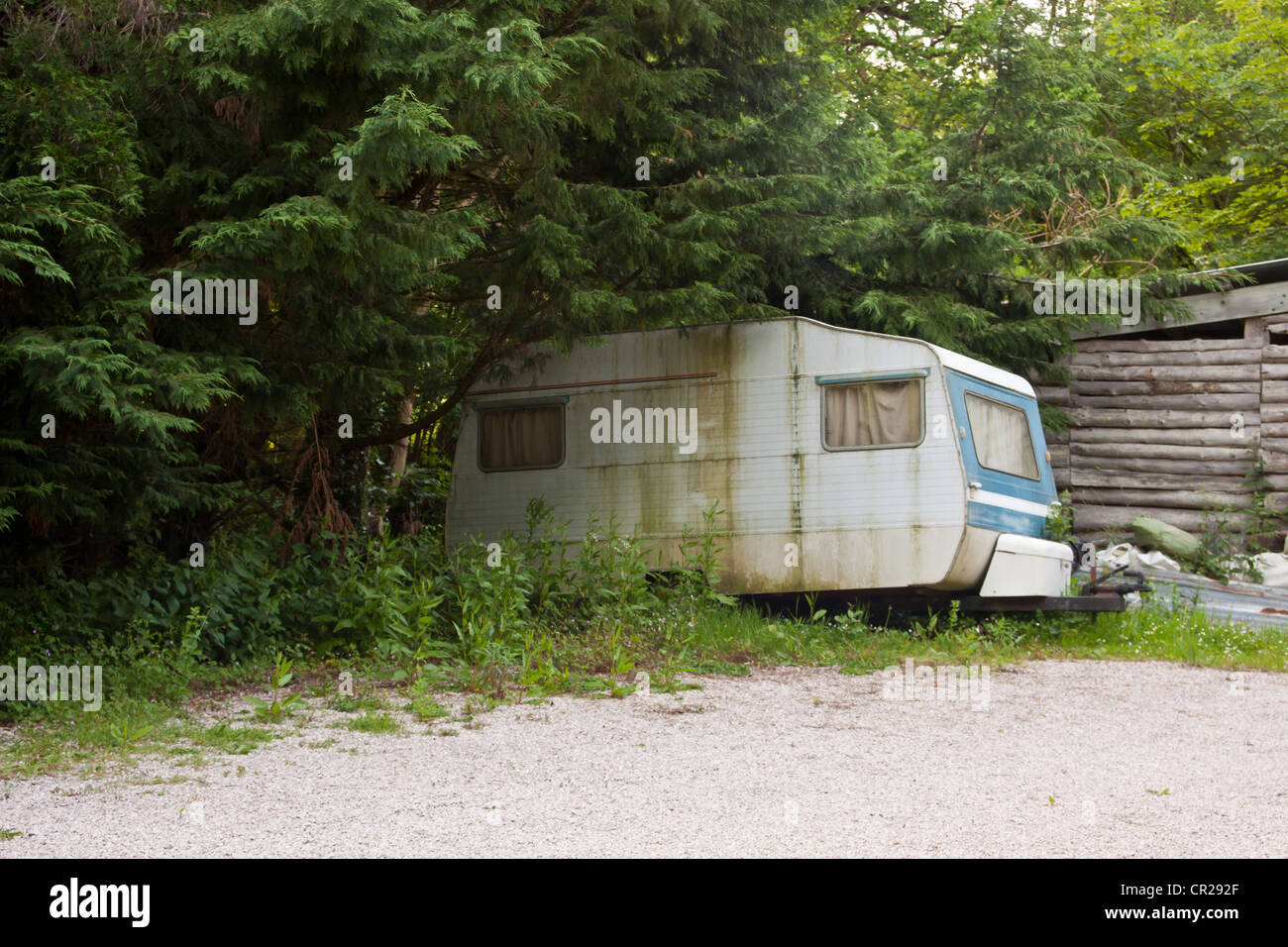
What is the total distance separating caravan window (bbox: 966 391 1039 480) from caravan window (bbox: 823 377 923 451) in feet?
1.72

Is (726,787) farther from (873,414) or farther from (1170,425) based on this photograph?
(1170,425)

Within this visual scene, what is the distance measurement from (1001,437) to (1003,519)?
2.92ft

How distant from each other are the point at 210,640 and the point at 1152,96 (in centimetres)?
2196

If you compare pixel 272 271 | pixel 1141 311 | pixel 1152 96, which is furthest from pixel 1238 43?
pixel 272 271

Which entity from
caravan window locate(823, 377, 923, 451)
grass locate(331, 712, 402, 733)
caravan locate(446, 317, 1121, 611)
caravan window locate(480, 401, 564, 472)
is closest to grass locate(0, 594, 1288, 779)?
grass locate(331, 712, 402, 733)

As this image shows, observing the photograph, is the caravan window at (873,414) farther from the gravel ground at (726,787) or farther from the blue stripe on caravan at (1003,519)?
the gravel ground at (726,787)

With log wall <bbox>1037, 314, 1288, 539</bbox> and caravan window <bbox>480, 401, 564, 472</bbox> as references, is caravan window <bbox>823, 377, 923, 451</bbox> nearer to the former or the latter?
caravan window <bbox>480, 401, 564, 472</bbox>

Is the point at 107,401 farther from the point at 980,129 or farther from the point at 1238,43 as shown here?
the point at 1238,43

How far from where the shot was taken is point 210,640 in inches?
362

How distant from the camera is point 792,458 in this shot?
11.1 m

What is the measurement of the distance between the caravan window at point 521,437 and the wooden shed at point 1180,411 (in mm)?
6466

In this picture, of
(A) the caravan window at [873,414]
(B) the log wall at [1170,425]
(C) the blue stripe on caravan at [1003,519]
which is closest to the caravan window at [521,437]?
(A) the caravan window at [873,414]

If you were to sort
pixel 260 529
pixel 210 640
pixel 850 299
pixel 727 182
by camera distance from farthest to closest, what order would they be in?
pixel 850 299, pixel 260 529, pixel 727 182, pixel 210 640

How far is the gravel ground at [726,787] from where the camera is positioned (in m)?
4.99
